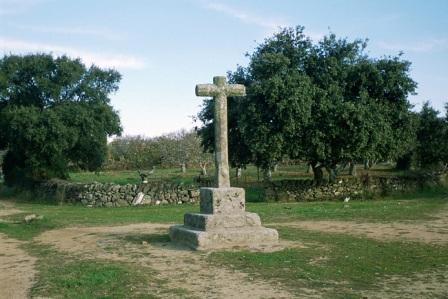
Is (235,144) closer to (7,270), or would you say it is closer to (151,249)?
(151,249)

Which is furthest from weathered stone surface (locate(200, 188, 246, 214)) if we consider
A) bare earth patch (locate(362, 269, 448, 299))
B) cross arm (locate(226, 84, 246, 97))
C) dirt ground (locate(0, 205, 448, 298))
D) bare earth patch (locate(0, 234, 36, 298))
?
bare earth patch (locate(362, 269, 448, 299))

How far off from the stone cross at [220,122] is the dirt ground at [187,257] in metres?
2.20

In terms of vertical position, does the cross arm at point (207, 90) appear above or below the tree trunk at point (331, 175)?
above

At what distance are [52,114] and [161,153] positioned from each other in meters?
33.8

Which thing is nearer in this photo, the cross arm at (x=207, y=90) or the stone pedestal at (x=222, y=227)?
the stone pedestal at (x=222, y=227)

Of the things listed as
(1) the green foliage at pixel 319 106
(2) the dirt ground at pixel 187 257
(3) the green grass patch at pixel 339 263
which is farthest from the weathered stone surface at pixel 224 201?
(1) the green foliage at pixel 319 106

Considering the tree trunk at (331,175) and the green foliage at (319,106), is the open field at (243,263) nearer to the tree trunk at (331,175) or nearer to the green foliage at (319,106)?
the green foliage at (319,106)

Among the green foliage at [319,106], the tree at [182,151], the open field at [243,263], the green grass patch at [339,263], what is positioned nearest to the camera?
the open field at [243,263]

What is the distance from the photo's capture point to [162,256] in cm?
1123

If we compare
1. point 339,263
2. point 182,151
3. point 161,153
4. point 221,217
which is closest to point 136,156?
point 161,153

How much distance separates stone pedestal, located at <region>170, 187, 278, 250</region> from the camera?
471 inches

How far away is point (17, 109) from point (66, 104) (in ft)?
9.95

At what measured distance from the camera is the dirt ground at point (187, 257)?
8.11m

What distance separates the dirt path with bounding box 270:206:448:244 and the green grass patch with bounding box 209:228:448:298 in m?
1.05
